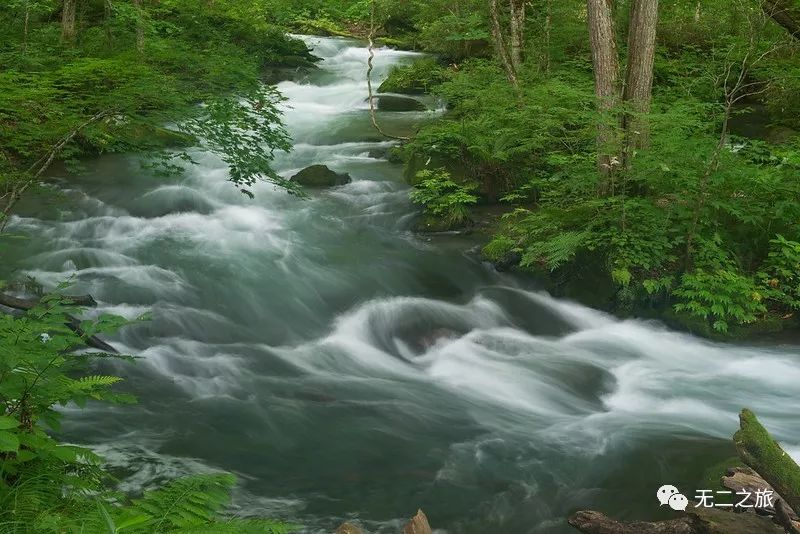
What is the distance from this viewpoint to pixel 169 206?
37.3 ft

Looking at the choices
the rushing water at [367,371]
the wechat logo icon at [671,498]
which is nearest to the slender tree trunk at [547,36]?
the rushing water at [367,371]

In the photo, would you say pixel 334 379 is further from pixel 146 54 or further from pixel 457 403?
pixel 146 54

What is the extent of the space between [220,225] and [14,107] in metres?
5.18

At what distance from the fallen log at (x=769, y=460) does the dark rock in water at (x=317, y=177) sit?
967cm

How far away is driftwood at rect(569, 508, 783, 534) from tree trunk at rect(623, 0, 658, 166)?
5.18 metres

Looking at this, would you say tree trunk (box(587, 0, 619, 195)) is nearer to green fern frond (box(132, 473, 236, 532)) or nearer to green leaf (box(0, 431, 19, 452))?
green fern frond (box(132, 473, 236, 532))

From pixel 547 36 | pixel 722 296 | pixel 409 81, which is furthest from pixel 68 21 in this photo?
pixel 722 296

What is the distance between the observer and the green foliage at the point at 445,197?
34.3 ft

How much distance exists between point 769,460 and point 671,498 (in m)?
1.77

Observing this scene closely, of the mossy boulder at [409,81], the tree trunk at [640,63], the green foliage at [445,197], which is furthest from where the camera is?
the mossy boulder at [409,81]

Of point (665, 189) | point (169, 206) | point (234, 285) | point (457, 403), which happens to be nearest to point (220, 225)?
point (169, 206)

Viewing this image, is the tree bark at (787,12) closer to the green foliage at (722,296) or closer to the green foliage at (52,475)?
the green foliage at (722,296)

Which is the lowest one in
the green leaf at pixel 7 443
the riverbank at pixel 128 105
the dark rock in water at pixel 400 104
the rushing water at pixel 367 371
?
the rushing water at pixel 367 371

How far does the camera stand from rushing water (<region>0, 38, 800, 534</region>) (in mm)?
5410
